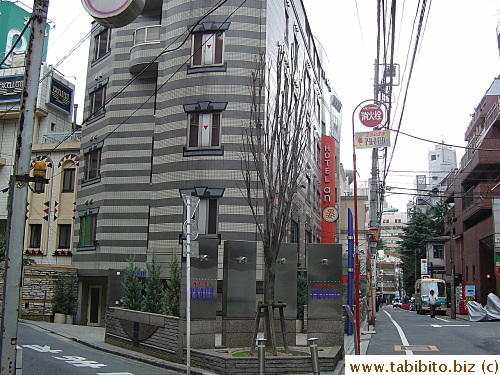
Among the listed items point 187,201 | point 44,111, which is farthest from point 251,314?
point 44,111

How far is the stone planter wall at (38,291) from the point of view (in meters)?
28.0

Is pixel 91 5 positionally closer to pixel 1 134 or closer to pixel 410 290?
pixel 1 134

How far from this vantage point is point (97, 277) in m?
27.8

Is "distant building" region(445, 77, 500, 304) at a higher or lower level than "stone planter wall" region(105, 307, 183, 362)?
higher

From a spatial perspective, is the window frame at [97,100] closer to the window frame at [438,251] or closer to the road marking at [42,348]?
the road marking at [42,348]

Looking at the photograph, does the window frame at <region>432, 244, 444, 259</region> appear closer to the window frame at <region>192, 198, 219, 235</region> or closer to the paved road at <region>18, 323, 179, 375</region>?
the window frame at <region>192, 198, 219, 235</region>

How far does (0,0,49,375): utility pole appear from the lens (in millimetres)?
7461

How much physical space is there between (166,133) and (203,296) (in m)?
11.0

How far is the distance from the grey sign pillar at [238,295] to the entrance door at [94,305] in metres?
15.6

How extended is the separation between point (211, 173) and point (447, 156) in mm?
94282

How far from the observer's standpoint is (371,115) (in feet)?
64.8

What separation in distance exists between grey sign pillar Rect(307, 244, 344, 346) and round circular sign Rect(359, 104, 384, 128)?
620cm

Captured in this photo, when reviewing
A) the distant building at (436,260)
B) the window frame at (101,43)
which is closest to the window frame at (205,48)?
Answer: the window frame at (101,43)

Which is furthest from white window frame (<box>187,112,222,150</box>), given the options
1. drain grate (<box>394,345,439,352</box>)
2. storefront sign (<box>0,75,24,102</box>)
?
storefront sign (<box>0,75,24,102</box>)
